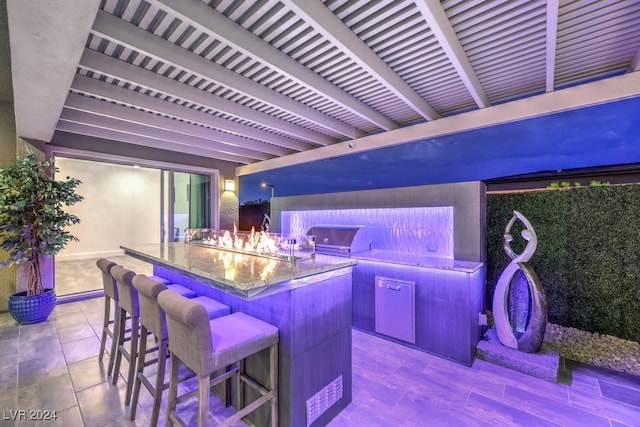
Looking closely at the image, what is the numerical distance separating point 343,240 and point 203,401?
2.43 meters

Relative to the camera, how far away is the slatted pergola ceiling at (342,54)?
184cm

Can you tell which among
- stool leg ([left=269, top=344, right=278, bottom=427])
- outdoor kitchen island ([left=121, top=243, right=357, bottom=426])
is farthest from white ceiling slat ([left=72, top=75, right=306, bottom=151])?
stool leg ([left=269, top=344, right=278, bottom=427])

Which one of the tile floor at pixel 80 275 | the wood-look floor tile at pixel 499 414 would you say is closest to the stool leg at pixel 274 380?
the wood-look floor tile at pixel 499 414

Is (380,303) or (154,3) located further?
(380,303)

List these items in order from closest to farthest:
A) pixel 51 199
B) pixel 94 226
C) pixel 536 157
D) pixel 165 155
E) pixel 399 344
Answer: pixel 399 344
pixel 51 199
pixel 536 157
pixel 165 155
pixel 94 226

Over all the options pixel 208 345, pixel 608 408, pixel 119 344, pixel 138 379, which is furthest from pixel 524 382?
pixel 119 344

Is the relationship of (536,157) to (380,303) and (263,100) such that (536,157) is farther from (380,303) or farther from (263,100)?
(263,100)

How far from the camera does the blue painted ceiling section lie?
11.7ft

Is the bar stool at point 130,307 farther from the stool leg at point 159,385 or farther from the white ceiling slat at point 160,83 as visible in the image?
the white ceiling slat at point 160,83

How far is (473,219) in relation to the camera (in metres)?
2.96

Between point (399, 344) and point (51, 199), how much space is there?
4.65 meters

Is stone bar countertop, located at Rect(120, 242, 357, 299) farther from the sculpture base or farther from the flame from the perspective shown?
the sculpture base

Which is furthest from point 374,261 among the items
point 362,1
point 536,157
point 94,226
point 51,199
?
point 94,226

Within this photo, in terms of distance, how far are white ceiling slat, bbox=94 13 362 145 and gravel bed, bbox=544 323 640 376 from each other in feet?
12.6
